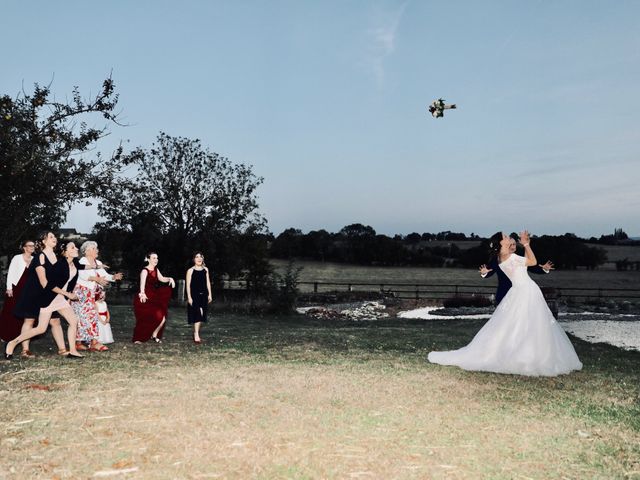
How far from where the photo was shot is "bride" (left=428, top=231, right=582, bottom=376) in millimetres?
9664

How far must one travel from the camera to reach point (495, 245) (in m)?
10.4

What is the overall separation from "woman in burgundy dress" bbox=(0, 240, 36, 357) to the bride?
829 cm

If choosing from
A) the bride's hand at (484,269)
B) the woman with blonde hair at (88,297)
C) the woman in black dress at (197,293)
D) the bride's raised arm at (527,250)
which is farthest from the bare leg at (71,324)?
the bride's raised arm at (527,250)

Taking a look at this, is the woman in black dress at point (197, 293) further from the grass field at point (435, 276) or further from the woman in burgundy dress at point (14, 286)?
the grass field at point (435, 276)

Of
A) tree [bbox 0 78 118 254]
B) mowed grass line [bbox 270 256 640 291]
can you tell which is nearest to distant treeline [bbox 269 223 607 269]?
mowed grass line [bbox 270 256 640 291]

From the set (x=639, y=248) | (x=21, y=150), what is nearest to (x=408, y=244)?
(x=639, y=248)

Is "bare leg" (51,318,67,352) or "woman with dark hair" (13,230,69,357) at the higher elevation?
"woman with dark hair" (13,230,69,357)

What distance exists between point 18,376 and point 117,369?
4.73ft

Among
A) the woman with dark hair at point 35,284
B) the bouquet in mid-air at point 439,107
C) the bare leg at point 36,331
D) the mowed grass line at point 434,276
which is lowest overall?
the mowed grass line at point 434,276

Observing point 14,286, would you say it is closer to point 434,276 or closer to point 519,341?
point 519,341

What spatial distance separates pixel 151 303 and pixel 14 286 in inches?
108

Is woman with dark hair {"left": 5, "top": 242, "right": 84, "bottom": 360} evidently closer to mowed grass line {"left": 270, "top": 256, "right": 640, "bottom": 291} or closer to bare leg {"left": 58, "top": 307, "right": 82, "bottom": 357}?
bare leg {"left": 58, "top": 307, "right": 82, "bottom": 357}

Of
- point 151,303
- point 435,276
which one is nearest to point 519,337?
point 151,303

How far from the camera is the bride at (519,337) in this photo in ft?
31.7
